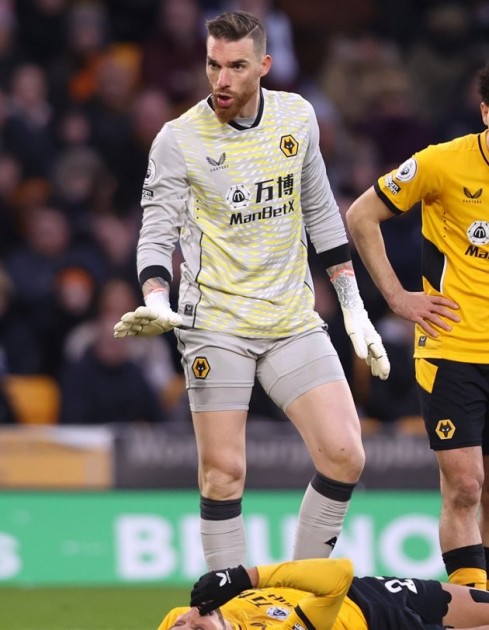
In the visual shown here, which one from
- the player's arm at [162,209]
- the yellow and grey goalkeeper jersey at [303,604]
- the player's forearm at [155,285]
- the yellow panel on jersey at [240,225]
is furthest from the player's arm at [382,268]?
the yellow and grey goalkeeper jersey at [303,604]

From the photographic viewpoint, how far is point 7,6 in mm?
12703

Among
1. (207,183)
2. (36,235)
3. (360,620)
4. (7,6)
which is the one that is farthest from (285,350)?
(7,6)

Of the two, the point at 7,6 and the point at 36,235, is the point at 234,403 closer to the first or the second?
the point at 36,235

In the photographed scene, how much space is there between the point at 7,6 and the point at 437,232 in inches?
282

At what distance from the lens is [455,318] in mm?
6395

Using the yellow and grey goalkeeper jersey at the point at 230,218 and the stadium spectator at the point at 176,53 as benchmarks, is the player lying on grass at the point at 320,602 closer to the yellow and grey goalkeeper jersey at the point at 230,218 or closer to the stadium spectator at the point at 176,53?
the yellow and grey goalkeeper jersey at the point at 230,218

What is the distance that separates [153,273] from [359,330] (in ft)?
3.03

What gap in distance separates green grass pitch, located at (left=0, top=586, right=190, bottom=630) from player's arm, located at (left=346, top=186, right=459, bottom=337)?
2124 mm

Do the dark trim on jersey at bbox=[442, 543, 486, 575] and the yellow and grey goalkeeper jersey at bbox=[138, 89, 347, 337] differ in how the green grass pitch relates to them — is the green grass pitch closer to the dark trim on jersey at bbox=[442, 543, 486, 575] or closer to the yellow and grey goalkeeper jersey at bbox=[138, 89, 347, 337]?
the dark trim on jersey at bbox=[442, 543, 486, 575]

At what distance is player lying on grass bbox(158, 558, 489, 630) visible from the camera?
5.31 m

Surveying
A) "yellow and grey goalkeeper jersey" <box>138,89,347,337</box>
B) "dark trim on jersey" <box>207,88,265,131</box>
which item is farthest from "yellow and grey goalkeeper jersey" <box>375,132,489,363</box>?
"dark trim on jersey" <box>207,88,265,131</box>

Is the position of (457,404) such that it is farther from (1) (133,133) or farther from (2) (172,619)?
(1) (133,133)

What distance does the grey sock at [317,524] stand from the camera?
609 centimetres

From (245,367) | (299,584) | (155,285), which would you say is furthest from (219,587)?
(155,285)
